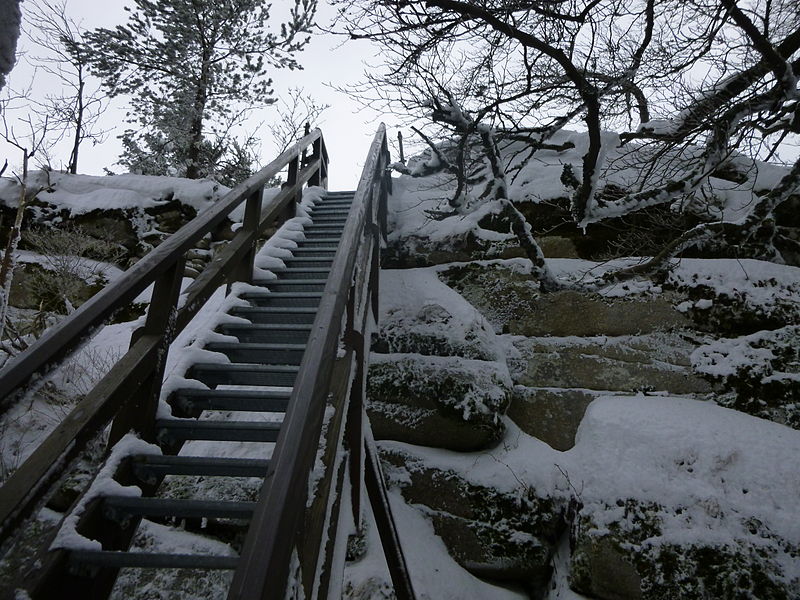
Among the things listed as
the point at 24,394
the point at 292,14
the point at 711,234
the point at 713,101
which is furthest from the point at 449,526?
the point at 292,14

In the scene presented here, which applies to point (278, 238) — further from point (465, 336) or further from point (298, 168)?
point (465, 336)

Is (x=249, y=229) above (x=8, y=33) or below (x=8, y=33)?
below

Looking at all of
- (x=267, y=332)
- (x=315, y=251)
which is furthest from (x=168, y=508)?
(x=315, y=251)

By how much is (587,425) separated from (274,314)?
12.6 feet

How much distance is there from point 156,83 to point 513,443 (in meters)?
13.5

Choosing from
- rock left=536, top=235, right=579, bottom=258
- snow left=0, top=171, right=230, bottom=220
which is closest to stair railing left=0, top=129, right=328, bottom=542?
rock left=536, top=235, right=579, bottom=258

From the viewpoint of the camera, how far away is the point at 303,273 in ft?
15.5

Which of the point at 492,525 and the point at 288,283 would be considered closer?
the point at 288,283

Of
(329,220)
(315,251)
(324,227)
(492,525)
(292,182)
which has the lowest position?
(492,525)

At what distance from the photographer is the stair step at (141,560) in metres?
1.72

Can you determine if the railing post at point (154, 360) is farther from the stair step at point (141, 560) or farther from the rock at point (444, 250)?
the rock at point (444, 250)

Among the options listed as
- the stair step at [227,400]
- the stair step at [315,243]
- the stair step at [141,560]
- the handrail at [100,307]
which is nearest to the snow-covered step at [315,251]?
the stair step at [315,243]

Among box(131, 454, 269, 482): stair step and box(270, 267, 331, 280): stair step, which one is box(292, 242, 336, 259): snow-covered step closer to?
box(270, 267, 331, 280): stair step

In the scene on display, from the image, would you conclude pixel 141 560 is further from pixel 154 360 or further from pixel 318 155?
pixel 318 155
